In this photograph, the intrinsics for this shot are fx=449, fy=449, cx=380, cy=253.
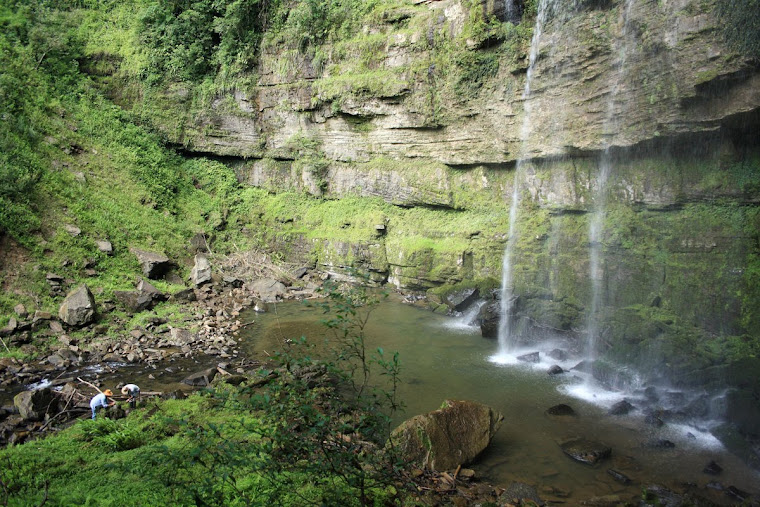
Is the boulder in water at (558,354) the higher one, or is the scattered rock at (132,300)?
the scattered rock at (132,300)

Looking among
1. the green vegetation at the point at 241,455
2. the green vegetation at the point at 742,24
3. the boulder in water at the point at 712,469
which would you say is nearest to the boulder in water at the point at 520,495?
the green vegetation at the point at 241,455

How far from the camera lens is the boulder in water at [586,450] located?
262 inches

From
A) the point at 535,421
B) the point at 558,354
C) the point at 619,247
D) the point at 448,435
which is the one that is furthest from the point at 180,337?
the point at 619,247

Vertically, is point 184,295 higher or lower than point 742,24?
lower

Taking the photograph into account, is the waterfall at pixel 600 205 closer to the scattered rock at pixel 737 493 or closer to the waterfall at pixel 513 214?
the waterfall at pixel 513 214

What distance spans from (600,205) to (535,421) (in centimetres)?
719

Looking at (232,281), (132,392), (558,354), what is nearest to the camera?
(132,392)

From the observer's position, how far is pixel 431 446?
6.08 m

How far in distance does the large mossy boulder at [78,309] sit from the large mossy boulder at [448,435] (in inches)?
334

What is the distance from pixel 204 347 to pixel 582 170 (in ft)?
37.2

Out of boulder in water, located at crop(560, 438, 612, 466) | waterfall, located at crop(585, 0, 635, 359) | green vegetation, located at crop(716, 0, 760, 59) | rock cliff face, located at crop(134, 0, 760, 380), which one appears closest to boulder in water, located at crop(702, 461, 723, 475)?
boulder in water, located at crop(560, 438, 612, 466)

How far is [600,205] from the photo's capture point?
12.5 m

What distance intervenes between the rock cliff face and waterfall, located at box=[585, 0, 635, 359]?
57 mm

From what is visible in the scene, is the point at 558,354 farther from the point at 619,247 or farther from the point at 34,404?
the point at 34,404
